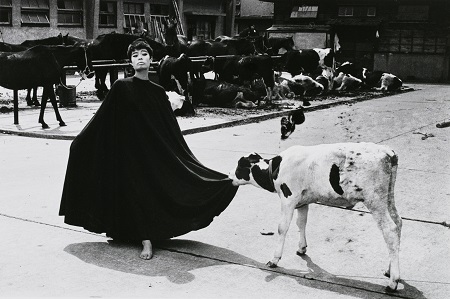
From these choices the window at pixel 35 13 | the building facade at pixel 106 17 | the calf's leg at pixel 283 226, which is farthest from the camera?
the window at pixel 35 13

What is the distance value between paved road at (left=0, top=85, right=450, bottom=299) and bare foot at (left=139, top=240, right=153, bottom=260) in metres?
0.07

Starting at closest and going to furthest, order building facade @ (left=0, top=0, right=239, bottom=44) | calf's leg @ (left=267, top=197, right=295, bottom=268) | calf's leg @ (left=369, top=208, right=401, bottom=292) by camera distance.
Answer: calf's leg @ (left=369, top=208, right=401, bottom=292), calf's leg @ (left=267, top=197, right=295, bottom=268), building facade @ (left=0, top=0, right=239, bottom=44)

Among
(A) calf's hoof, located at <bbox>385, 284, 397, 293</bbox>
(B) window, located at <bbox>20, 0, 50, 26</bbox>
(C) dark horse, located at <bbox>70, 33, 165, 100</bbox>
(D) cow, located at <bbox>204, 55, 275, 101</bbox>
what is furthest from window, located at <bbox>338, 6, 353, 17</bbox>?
(A) calf's hoof, located at <bbox>385, 284, 397, 293</bbox>

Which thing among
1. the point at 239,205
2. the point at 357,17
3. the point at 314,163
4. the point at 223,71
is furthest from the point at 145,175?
the point at 357,17

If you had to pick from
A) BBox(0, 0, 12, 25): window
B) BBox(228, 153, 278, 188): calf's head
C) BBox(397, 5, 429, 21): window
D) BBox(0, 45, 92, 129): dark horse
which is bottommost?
BBox(228, 153, 278, 188): calf's head

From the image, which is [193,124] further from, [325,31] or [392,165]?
[325,31]

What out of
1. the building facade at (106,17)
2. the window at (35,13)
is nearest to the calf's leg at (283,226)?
the building facade at (106,17)

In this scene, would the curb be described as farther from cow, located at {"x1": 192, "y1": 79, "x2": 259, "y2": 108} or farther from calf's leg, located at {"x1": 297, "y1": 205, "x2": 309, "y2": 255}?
calf's leg, located at {"x1": 297, "y1": 205, "x2": 309, "y2": 255}

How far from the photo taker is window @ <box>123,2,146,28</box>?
42.0 metres

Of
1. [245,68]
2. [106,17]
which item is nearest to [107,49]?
[245,68]

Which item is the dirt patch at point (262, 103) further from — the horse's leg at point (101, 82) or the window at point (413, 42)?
the window at point (413, 42)

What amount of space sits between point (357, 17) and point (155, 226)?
3356 cm

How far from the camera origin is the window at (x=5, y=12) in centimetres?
3422

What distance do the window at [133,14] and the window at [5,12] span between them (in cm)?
855
